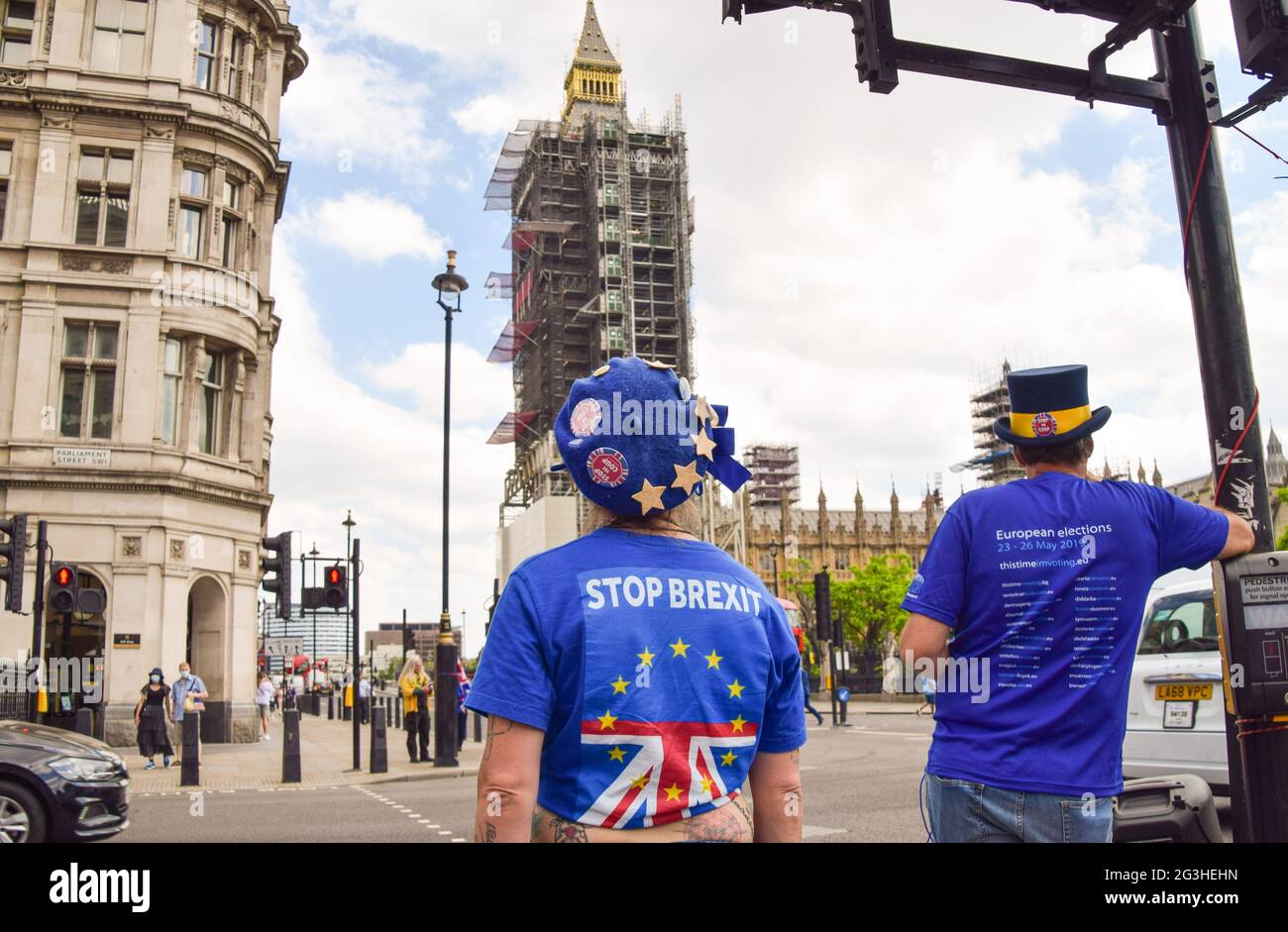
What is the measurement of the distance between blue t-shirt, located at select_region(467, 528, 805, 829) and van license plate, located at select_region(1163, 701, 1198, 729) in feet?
21.0

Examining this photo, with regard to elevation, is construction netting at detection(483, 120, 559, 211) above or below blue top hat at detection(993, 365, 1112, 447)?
above

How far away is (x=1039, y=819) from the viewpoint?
9.14 ft

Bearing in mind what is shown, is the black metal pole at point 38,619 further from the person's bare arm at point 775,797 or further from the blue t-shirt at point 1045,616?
the person's bare arm at point 775,797

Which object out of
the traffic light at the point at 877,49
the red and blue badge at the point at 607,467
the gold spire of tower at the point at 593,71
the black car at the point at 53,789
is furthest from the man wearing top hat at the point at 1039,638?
the gold spire of tower at the point at 593,71

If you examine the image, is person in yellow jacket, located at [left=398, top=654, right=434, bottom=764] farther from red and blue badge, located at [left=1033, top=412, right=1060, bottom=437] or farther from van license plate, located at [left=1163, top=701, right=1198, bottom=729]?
red and blue badge, located at [left=1033, top=412, right=1060, bottom=437]

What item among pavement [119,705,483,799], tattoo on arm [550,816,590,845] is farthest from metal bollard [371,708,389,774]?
tattoo on arm [550,816,590,845]

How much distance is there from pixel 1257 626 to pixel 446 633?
54.8 ft

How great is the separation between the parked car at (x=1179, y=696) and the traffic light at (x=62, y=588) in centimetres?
1477

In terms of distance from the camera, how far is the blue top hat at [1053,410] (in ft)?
10.2

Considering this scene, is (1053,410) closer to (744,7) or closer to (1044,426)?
(1044,426)

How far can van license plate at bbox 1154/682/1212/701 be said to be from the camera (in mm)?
7371

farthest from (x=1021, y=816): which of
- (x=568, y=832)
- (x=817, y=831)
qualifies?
(x=817, y=831)
